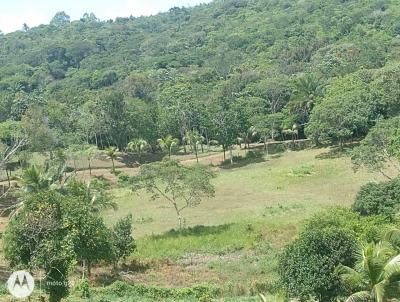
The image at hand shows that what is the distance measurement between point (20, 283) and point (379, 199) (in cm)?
2011

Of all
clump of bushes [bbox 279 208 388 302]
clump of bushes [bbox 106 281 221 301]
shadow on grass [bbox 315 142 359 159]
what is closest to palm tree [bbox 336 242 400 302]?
clump of bushes [bbox 279 208 388 302]

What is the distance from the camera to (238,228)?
3456cm

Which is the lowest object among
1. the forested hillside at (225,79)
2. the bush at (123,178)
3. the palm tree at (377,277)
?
the bush at (123,178)

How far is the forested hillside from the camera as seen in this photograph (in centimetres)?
6222

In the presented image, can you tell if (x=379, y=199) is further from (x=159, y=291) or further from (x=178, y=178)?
(x=159, y=291)

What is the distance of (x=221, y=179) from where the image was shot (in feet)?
173

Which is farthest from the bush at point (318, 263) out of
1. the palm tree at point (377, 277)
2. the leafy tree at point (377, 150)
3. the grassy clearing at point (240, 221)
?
the leafy tree at point (377, 150)

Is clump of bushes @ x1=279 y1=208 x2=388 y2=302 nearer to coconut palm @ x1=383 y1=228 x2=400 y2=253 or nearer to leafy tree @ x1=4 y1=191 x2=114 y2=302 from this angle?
coconut palm @ x1=383 y1=228 x2=400 y2=253

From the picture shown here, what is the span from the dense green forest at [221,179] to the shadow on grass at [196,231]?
0.16 metres

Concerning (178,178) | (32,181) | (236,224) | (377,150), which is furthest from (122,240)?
(377,150)

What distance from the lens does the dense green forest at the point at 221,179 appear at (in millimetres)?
19984

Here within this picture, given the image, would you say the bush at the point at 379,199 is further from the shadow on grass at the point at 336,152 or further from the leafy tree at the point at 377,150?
the shadow on grass at the point at 336,152

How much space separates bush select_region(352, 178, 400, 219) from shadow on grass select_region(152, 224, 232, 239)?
28.1ft

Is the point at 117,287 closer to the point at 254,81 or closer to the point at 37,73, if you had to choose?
the point at 254,81
